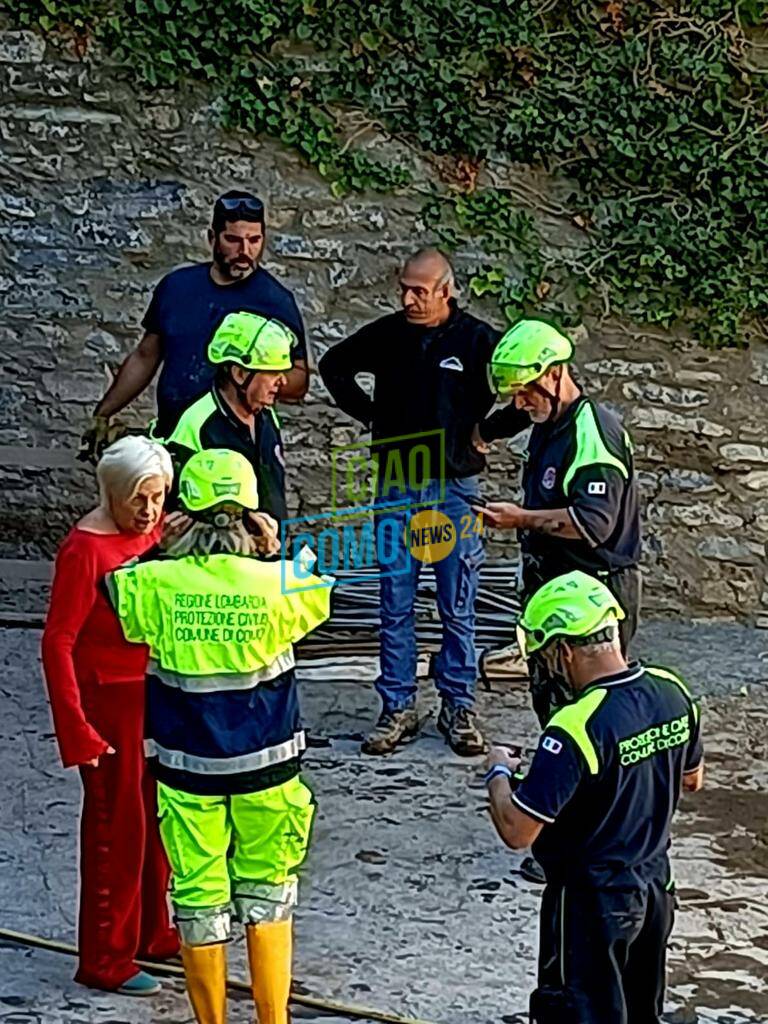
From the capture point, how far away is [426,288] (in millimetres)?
6285

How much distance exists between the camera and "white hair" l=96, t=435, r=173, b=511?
14.7 ft

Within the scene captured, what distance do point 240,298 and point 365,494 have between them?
2.60m

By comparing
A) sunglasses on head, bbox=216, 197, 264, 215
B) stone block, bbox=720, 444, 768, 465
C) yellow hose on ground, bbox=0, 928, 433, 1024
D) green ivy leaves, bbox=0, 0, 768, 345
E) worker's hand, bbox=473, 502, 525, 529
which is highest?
green ivy leaves, bbox=0, 0, 768, 345

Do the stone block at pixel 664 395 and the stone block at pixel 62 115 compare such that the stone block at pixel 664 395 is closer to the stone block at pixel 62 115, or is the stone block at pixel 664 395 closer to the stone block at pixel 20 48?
the stone block at pixel 62 115

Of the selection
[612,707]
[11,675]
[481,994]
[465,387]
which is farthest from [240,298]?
[612,707]

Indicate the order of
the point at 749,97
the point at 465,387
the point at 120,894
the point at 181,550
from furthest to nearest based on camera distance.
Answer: the point at 749,97 → the point at 465,387 → the point at 120,894 → the point at 181,550

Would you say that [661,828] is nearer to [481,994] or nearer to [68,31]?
[481,994]

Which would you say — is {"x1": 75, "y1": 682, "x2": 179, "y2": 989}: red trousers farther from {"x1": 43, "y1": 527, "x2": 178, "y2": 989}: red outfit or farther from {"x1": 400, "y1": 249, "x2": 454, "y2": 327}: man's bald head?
{"x1": 400, "y1": 249, "x2": 454, "y2": 327}: man's bald head

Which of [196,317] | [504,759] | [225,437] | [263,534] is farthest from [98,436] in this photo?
[504,759]

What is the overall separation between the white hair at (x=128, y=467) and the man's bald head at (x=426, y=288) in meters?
1.98

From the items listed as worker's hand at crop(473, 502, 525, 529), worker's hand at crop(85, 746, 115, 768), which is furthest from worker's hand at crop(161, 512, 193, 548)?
worker's hand at crop(473, 502, 525, 529)

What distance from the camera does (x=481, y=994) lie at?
4805 millimetres

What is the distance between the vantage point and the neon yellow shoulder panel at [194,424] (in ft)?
18.2

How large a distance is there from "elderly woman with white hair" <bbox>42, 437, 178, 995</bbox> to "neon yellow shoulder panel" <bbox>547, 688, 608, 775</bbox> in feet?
4.41
